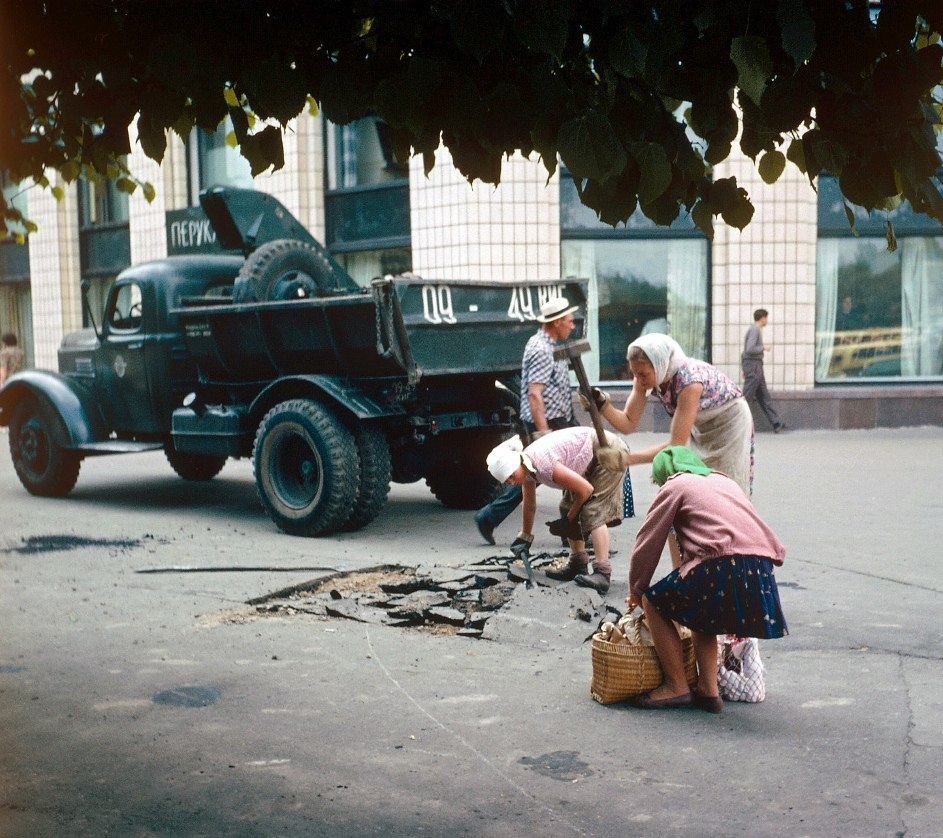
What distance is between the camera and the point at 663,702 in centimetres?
485

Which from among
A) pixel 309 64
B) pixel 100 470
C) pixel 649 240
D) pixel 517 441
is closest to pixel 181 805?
pixel 309 64

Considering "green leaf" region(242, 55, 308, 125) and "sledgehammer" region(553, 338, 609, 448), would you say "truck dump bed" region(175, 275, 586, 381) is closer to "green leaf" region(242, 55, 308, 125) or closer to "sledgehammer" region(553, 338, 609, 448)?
"sledgehammer" region(553, 338, 609, 448)

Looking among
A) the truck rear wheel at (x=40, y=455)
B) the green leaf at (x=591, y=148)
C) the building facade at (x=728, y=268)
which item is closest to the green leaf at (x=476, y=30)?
the green leaf at (x=591, y=148)

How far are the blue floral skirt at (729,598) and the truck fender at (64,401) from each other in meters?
7.83

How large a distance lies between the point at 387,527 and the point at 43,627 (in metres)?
3.54

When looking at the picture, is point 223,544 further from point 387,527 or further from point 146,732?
point 146,732

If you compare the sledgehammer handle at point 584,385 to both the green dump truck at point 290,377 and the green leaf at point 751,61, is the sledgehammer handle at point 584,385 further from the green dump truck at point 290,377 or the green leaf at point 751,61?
the green leaf at point 751,61

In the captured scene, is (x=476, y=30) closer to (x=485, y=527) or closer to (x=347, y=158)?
(x=485, y=527)

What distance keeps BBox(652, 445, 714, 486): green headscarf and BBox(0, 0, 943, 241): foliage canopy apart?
131 centimetres

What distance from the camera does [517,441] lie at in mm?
7410

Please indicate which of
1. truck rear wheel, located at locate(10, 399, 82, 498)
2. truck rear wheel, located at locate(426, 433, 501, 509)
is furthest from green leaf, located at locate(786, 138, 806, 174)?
truck rear wheel, located at locate(10, 399, 82, 498)

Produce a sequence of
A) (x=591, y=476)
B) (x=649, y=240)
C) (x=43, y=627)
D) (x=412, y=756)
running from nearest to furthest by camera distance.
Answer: (x=412, y=756), (x=43, y=627), (x=591, y=476), (x=649, y=240)

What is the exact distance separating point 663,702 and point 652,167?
96.0 inches

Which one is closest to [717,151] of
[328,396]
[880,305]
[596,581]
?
[596,581]
